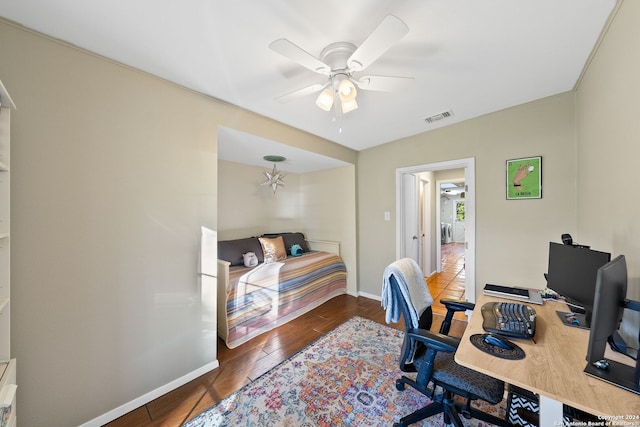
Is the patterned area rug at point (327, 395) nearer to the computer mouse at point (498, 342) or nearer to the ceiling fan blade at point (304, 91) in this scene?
the computer mouse at point (498, 342)

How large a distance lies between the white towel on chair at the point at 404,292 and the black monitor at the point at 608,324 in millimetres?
694

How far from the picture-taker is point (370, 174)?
3748 millimetres

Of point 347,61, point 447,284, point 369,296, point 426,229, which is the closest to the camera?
point 347,61

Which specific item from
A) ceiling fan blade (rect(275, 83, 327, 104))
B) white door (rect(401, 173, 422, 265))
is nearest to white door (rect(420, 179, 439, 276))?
white door (rect(401, 173, 422, 265))

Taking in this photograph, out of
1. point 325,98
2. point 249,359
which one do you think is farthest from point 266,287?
point 325,98

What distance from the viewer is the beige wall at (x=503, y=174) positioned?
2211 millimetres

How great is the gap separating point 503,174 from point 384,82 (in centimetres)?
190

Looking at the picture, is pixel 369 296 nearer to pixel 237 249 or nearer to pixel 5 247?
pixel 237 249

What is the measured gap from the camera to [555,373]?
876mm

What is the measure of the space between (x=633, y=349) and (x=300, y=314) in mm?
2744

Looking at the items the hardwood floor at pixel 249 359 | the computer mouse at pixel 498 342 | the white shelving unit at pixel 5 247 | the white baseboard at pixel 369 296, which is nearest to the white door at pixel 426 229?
the hardwood floor at pixel 249 359

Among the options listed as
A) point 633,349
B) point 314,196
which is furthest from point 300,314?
point 633,349

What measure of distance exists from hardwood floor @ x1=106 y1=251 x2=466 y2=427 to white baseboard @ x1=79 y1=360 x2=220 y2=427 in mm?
29

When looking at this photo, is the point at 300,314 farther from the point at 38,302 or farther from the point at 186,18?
the point at 186,18
